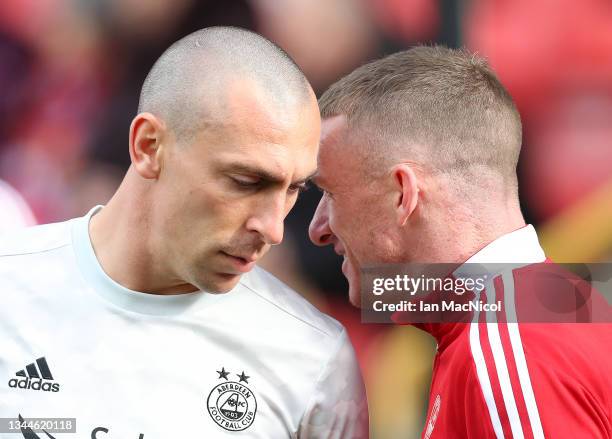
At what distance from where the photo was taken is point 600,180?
312 centimetres

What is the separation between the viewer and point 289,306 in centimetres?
213

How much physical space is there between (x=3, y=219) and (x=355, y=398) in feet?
5.15

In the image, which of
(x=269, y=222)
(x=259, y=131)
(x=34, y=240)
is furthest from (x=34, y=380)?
(x=259, y=131)

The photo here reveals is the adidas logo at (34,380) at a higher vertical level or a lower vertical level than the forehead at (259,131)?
lower

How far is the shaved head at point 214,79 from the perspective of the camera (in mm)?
1837

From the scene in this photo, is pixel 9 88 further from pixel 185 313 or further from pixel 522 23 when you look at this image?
pixel 522 23

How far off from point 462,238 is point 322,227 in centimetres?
46

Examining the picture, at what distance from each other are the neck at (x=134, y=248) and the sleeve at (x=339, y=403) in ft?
1.27

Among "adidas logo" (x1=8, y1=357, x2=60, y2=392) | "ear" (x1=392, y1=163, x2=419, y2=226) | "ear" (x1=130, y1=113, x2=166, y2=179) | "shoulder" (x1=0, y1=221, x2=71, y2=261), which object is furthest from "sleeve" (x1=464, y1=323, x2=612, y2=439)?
"shoulder" (x1=0, y1=221, x2=71, y2=261)

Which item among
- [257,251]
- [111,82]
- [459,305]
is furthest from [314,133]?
[111,82]

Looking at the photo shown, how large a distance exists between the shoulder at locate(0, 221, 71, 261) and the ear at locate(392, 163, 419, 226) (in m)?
0.81

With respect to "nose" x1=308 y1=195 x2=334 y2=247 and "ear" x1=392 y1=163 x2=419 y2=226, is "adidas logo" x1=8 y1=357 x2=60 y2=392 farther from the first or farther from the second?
"ear" x1=392 y1=163 x2=419 y2=226

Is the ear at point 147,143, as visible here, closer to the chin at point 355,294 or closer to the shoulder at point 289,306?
the shoulder at point 289,306

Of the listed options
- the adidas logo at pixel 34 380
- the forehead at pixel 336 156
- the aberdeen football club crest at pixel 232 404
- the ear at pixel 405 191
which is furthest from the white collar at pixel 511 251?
the adidas logo at pixel 34 380
